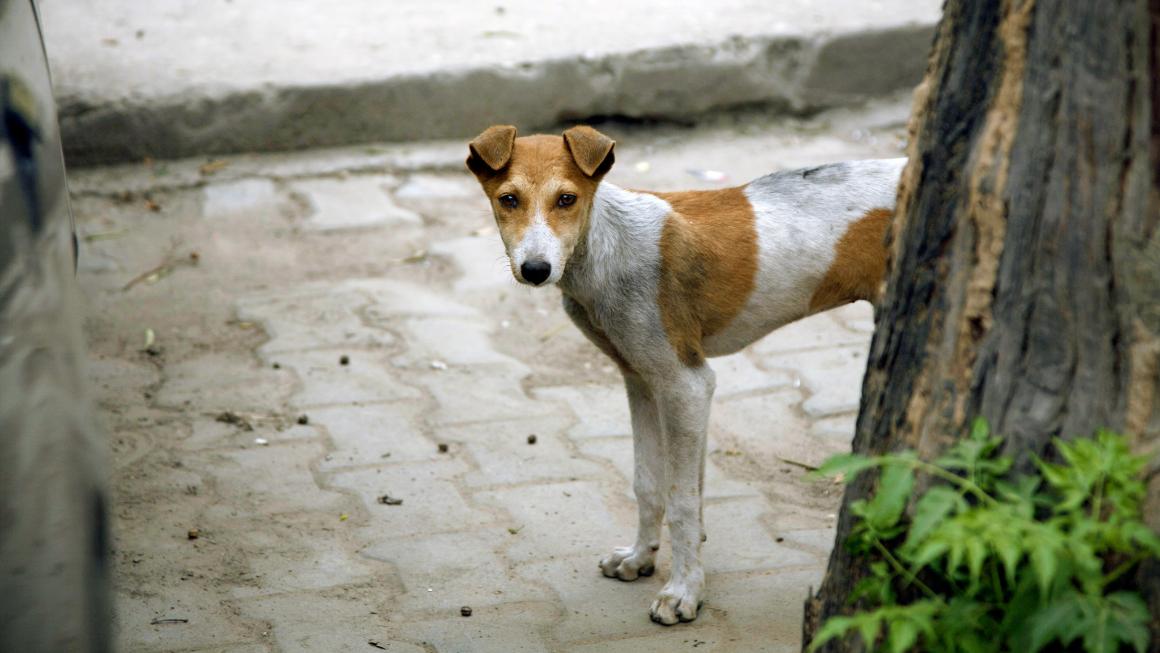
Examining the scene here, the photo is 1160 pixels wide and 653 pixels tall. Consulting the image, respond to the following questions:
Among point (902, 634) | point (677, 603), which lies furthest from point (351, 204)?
point (902, 634)

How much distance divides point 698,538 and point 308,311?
2.86m

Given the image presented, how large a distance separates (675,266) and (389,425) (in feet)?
5.68

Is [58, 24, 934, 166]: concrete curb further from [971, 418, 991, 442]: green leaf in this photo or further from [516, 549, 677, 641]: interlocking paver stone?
[971, 418, 991, 442]: green leaf

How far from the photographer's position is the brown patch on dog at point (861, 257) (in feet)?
13.6

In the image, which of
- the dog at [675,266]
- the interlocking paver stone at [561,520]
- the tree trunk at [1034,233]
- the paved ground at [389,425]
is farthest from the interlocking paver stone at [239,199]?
the tree trunk at [1034,233]

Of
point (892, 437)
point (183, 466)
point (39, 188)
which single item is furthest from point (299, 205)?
point (892, 437)

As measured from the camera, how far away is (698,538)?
4133mm

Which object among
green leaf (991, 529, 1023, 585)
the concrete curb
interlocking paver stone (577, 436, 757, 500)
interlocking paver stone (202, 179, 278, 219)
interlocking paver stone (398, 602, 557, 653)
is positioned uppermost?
green leaf (991, 529, 1023, 585)

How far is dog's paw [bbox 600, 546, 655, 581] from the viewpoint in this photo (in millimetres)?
4316

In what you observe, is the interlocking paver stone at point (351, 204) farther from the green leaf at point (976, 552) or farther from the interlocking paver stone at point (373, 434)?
the green leaf at point (976, 552)

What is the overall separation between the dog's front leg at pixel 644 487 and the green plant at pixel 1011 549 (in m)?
1.55

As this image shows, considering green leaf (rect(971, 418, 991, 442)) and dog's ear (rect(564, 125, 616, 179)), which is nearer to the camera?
green leaf (rect(971, 418, 991, 442))

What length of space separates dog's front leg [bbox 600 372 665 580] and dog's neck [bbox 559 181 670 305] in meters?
0.40

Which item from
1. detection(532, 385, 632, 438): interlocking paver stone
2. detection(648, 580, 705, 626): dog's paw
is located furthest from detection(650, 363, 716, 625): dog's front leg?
detection(532, 385, 632, 438): interlocking paver stone
